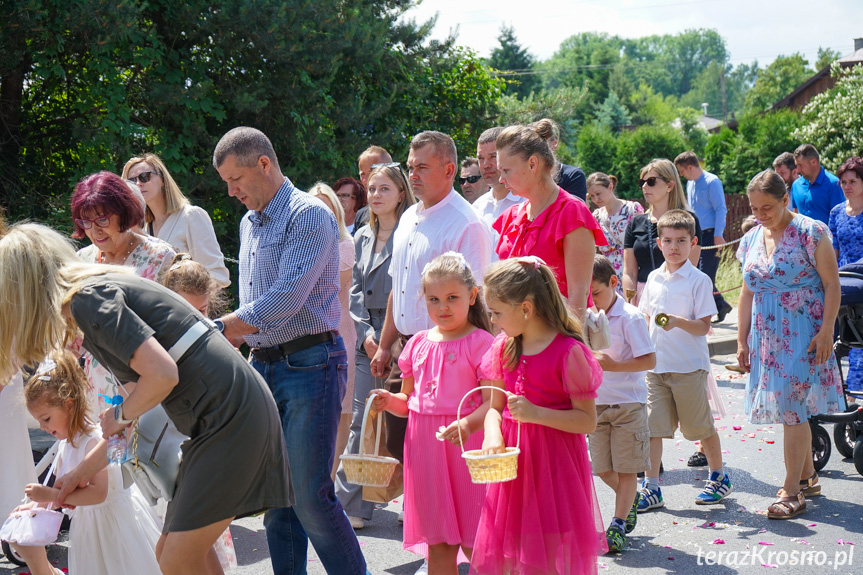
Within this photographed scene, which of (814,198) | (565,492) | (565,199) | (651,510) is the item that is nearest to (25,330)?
(565,492)

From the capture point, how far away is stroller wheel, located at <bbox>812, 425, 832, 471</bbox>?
21.0 feet

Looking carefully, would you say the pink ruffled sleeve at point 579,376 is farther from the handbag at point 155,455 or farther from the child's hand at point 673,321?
the child's hand at point 673,321

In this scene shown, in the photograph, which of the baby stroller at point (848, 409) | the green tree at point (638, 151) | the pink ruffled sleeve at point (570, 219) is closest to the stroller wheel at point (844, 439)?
the baby stroller at point (848, 409)

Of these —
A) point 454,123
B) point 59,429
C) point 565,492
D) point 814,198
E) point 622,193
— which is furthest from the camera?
point 622,193

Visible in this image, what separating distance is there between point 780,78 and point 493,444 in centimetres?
10722

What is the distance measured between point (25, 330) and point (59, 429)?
5.00 ft

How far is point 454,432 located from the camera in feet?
12.3

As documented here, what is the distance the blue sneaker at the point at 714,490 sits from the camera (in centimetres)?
580

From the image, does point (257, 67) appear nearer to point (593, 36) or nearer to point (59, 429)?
point (59, 429)

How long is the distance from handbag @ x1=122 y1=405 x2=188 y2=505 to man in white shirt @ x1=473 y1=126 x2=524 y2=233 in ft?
11.1

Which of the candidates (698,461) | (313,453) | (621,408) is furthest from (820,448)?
(313,453)

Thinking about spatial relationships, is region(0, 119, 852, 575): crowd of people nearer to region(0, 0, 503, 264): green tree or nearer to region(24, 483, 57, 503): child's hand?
region(24, 483, 57, 503): child's hand

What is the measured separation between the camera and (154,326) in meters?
2.97

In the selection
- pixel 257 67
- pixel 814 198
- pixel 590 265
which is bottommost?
pixel 590 265
